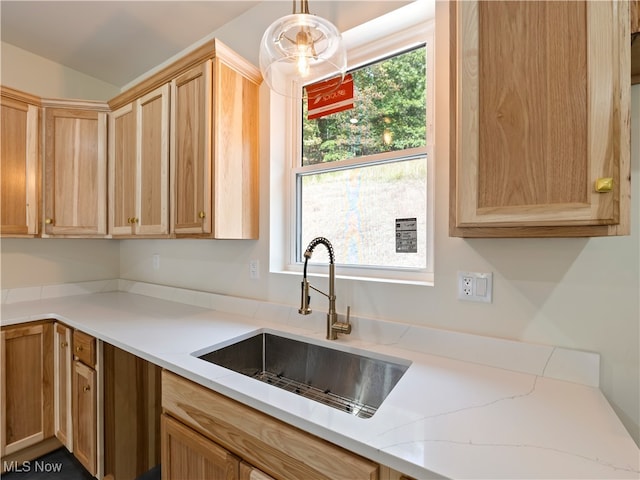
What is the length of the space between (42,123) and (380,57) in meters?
2.19

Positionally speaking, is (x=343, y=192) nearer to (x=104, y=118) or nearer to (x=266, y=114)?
(x=266, y=114)

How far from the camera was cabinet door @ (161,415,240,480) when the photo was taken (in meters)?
1.00

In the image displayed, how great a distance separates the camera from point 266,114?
1.77m

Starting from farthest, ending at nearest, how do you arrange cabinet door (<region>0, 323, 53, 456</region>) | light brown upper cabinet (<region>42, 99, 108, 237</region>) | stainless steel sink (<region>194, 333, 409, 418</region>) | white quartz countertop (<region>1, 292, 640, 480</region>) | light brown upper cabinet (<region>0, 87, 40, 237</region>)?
light brown upper cabinet (<region>42, 99, 108, 237</region>) < light brown upper cabinet (<region>0, 87, 40, 237</region>) < cabinet door (<region>0, 323, 53, 456</region>) < stainless steel sink (<region>194, 333, 409, 418</region>) < white quartz countertop (<region>1, 292, 640, 480</region>)

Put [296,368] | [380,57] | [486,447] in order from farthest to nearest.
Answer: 1. [380,57]
2. [296,368]
3. [486,447]

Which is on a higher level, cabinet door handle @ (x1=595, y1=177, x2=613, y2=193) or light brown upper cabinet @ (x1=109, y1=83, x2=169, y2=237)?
light brown upper cabinet @ (x1=109, y1=83, x2=169, y2=237)

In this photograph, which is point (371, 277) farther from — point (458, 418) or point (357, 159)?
point (458, 418)

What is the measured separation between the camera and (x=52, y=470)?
186 centimetres

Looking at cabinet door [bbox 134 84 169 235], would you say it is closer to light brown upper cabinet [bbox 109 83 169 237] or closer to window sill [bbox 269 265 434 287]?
light brown upper cabinet [bbox 109 83 169 237]

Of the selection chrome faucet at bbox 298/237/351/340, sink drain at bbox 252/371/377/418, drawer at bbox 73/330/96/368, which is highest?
chrome faucet at bbox 298/237/351/340

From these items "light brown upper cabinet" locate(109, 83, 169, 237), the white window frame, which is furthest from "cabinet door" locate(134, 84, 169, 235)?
the white window frame

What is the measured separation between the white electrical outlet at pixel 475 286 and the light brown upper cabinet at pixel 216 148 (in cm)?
112

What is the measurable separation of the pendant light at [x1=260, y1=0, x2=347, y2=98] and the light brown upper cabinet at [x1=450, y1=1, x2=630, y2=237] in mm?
423

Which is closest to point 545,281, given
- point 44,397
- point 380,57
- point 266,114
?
point 380,57
